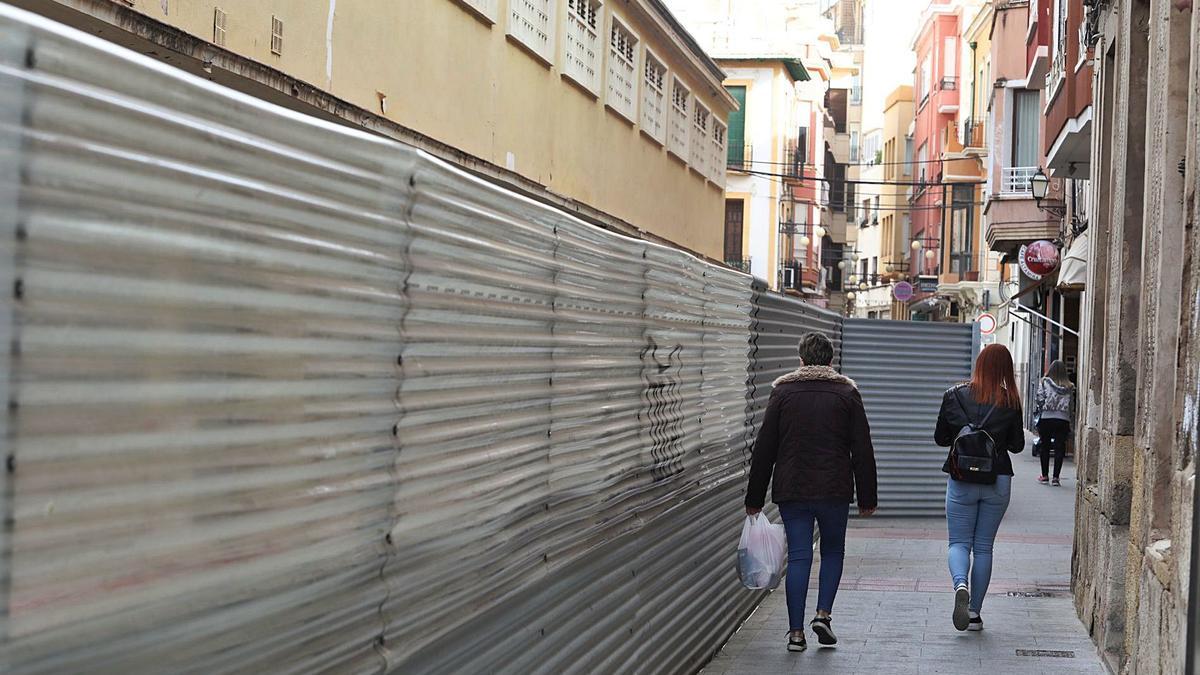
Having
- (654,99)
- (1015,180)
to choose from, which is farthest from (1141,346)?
(1015,180)

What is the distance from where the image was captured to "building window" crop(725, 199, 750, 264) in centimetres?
5625

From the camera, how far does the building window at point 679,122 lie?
30.7 meters

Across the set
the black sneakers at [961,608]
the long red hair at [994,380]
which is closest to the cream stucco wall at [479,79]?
the long red hair at [994,380]

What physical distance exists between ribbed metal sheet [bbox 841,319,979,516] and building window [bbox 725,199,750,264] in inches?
1531

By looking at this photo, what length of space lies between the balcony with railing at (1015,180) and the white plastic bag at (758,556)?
2741 centimetres

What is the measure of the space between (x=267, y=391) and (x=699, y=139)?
3167cm

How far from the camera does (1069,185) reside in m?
31.2

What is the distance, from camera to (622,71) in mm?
25984

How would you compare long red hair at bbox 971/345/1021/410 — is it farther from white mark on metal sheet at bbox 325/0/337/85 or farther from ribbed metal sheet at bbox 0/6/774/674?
white mark on metal sheet at bbox 325/0/337/85

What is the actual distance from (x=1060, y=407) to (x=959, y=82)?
42.9 m

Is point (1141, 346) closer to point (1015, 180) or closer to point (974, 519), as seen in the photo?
point (974, 519)

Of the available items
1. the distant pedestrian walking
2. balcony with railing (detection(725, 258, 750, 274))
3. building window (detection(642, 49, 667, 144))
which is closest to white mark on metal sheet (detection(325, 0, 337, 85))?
the distant pedestrian walking

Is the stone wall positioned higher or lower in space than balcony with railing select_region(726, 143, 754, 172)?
lower

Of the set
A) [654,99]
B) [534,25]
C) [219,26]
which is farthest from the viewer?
[654,99]
